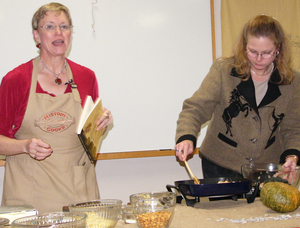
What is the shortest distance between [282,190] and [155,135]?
1602 millimetres

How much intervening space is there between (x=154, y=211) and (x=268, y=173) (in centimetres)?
64

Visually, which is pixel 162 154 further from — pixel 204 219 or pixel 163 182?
pixel 204 219

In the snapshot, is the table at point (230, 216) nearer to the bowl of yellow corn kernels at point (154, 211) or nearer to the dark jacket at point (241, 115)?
the bowl of yellow corn kernels at point (154, 211)

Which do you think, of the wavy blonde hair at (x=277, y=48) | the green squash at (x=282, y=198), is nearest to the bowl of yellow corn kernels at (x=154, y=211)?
the green squash at (x=282, y=198)

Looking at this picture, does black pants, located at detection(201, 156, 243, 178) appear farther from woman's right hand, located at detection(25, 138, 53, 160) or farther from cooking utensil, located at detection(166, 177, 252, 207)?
woman's right hand, located at detection(25, 138, 53, 160)

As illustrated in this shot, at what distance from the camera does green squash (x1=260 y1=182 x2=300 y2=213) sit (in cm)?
114

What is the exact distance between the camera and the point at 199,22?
2.83 metres

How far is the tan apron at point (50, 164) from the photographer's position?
5.27 feet

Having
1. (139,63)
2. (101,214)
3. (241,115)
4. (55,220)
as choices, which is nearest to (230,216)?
(101,214)

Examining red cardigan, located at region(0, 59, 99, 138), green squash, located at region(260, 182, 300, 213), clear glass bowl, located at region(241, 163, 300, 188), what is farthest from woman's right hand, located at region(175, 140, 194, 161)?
red cardigan, located at region(0, 59, 99, 138)

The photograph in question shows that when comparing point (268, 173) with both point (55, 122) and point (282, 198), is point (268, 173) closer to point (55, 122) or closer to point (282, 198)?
point (282, 198)

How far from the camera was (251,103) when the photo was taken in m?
1.70

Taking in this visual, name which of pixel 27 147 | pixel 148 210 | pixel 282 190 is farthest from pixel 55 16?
pixel 282 190

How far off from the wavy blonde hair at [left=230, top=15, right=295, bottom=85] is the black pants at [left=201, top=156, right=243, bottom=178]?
498 millimetres
